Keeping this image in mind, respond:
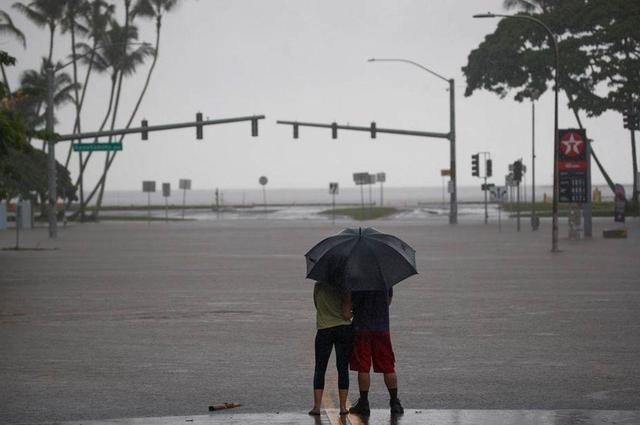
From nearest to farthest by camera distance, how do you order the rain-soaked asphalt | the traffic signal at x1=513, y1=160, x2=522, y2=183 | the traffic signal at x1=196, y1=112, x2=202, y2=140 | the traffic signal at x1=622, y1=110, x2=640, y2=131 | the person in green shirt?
the person in green shirt < the rain-soaked asphalt < the traffic signal at x1=622, y1=110, x2=640, y2=131 < the traffic signal at x1=196, y1=112, x2=202, y2=140 < the traffic signal at x1=513, y1=160, x2=522, y2=183

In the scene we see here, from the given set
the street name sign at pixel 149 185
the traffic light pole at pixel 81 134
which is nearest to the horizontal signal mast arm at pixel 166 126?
the traffic light pole at pixel 81 134

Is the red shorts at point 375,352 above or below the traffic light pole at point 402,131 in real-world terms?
below

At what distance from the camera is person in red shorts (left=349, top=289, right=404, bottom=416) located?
10.1 meters

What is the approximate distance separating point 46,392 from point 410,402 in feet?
11.2

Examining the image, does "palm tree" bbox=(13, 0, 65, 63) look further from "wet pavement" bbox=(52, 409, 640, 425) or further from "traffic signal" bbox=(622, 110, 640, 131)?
"wet pavement" bbox=(52, 409, 640, 425)

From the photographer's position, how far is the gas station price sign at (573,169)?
43.1 m

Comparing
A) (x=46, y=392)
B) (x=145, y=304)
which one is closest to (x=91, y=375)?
(x=46, y=392)

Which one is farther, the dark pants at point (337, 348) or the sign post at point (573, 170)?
the sign post at point (573, 170)

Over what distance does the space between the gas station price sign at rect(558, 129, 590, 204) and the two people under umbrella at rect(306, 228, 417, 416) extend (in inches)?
1326

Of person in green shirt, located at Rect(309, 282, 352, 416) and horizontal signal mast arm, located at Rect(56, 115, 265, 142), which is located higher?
horizontal signal mast arm, located at Rect(56, 115, 265, 142)

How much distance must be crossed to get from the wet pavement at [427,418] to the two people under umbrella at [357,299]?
21 cm

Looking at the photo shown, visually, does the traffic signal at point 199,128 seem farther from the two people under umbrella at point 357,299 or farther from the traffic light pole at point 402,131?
the two people under umbrella at point 357,299

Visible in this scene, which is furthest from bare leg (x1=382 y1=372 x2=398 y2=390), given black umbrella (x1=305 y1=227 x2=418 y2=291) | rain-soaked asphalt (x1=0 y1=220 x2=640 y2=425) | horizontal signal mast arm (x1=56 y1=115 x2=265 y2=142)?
horizontal signal mast arm (x1=56 y1=115 x2=265 y2=142)

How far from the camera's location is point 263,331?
644 inches
